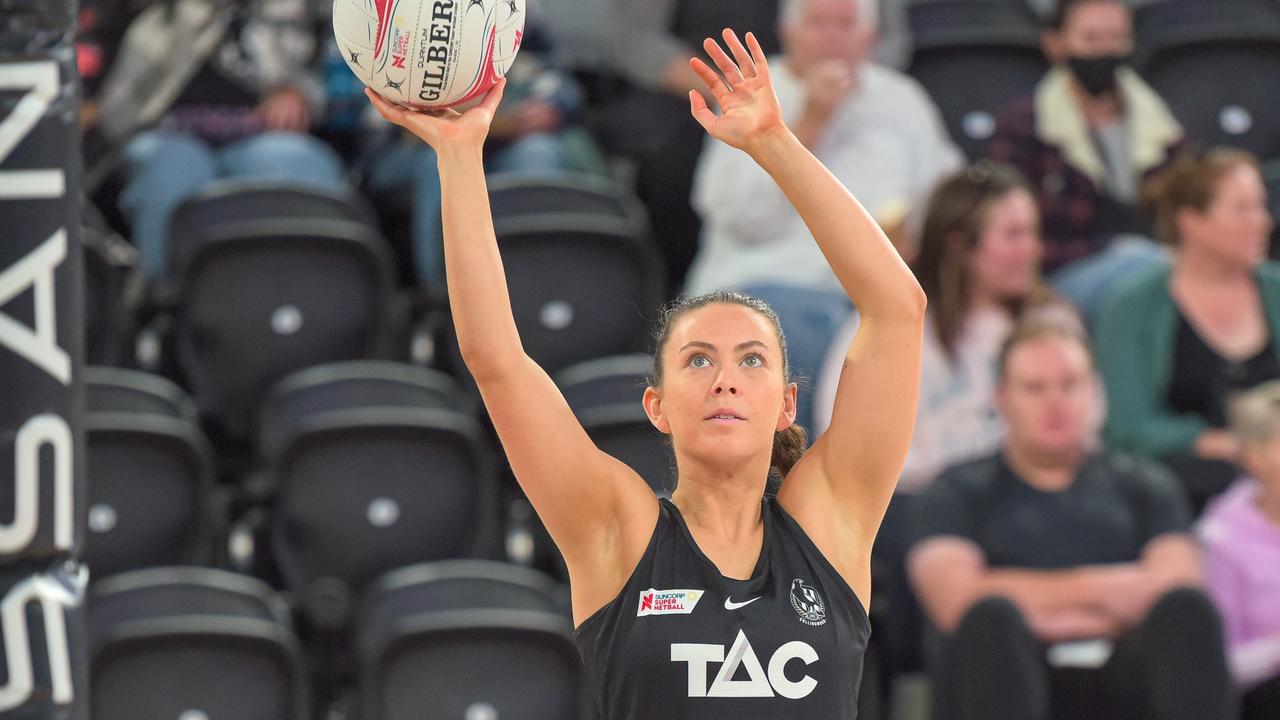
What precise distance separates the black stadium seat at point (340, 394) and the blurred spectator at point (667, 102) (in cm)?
131

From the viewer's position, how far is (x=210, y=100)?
6730mm

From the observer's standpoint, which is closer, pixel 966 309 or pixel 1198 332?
pixel 966 309

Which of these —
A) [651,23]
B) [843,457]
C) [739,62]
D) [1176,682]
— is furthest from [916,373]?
[651,23]

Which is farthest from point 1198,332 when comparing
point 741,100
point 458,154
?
point 458,154

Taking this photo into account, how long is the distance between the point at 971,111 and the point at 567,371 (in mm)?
2150

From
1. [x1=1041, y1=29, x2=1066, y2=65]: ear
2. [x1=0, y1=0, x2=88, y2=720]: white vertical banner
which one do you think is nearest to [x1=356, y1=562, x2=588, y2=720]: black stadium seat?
[x1=0, y1=0, x2=88, y2=720]: white vertical banner

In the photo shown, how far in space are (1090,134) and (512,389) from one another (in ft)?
14.1

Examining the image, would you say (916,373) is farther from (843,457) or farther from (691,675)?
(691,675)

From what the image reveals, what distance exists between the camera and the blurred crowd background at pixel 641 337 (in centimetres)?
511

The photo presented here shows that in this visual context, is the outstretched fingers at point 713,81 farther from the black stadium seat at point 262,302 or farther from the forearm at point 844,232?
the black stadium seat at point 262,302

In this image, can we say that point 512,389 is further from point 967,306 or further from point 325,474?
point 967,306

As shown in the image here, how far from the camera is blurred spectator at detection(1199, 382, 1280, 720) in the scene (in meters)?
5.21

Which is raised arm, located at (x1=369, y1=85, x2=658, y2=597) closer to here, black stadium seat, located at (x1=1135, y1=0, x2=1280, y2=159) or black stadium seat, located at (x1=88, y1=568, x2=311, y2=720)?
black stadium seat, located at (x1=88, y1=568, x2=311, y2=720)

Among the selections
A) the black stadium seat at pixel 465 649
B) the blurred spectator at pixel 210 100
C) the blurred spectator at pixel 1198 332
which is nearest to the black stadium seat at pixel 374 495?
the black stadium seat at pixel 465 649
